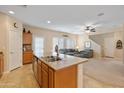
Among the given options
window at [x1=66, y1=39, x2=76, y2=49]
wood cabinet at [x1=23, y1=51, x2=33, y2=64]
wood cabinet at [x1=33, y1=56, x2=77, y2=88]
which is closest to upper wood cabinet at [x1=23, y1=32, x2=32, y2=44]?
wood cabinet at [x1=23, y1=51, x2=33, y2=64]

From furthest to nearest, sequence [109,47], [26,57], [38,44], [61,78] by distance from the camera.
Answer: [109,47] < [38,44] < [26,57] < [61,78]

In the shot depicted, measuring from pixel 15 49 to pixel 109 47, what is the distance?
28.6 ft

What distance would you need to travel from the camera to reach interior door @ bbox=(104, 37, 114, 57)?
10126 mm

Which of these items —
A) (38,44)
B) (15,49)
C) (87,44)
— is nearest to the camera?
(15,49)

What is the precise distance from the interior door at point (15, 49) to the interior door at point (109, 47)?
8.35 meters

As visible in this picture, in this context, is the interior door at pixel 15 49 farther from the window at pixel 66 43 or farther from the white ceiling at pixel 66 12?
the window at pixel 66 43

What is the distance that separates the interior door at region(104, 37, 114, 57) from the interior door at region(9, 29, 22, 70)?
8351 millimetres

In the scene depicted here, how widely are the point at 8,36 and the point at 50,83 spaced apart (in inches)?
140

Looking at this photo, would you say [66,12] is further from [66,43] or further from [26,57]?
[66,43]

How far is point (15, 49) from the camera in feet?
16.8

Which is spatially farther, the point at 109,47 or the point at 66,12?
the point at 109,47

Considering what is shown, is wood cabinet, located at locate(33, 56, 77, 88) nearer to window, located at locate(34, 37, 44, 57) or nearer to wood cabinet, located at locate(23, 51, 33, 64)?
wood cabinet, located at locate(23, 51, 33, 64)

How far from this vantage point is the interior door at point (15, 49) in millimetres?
4789

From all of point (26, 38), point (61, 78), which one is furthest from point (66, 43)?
point (61, 78)
